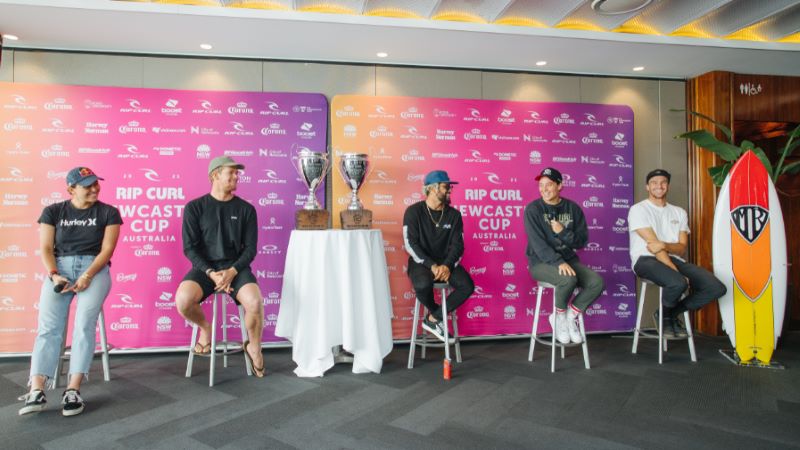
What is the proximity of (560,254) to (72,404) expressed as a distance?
3.24 meters

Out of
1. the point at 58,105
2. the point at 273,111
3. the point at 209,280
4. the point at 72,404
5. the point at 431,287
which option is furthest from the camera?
the point at 273,111

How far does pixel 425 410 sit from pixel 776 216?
3093mm

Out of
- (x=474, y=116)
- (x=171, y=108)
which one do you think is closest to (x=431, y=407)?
(x=474, y=116)

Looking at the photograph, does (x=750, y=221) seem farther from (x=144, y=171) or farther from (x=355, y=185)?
(x=144, y=171)

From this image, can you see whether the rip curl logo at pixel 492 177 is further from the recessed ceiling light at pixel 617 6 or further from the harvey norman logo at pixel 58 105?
the harvey norman logo at pixel 58 105

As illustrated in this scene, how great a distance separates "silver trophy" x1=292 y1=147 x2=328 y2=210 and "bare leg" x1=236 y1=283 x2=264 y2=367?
79cm

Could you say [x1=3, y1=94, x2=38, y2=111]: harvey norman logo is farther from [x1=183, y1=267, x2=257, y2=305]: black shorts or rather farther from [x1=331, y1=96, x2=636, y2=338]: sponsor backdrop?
[x1=331, y1=96, x2=636, y2=338]: sponsor backdrop

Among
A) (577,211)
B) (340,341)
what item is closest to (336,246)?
(340,341)

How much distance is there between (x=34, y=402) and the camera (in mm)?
2467

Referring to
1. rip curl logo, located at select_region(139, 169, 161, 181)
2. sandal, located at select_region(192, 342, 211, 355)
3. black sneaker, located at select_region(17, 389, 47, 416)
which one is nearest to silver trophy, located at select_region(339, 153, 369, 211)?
sandal, located at select_region(192, 342, 211, 355)

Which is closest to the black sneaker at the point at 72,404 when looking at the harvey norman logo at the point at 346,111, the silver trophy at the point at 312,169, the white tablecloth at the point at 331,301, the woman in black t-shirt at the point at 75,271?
the woman in black t-shirt at the point at 75,271

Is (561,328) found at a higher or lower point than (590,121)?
lower

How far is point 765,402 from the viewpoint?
260 cm

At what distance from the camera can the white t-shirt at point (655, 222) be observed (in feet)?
11.9
